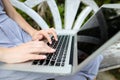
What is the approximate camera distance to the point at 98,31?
162cm

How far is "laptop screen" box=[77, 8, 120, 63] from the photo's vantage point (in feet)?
4.68

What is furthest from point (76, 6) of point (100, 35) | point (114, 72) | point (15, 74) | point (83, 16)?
point (15, 74)

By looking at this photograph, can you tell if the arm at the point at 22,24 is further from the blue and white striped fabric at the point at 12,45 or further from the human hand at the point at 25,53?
the human hand at the point at 25,53

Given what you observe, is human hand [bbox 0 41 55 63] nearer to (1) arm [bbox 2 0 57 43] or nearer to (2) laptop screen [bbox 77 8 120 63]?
(2) laptop screen [bbox 77 8 120 63]

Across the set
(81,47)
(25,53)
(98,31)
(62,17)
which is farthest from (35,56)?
(62,17)

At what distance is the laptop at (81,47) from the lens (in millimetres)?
1298

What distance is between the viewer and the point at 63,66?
4.37 feet

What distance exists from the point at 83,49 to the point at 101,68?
0.40m

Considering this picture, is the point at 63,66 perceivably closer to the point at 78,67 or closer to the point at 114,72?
the point at 78,67

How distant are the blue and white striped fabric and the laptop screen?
0.16 m

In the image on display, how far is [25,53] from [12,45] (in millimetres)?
337

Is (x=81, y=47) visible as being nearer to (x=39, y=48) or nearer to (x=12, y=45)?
(x=39, y=48)

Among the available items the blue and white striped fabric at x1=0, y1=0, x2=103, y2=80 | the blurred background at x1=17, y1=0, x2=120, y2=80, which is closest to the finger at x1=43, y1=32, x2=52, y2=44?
the blue and white striped fabric at x1=0, y1=0, x2=103, y2=80

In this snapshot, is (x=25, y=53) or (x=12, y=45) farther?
(x=12, y=45)
